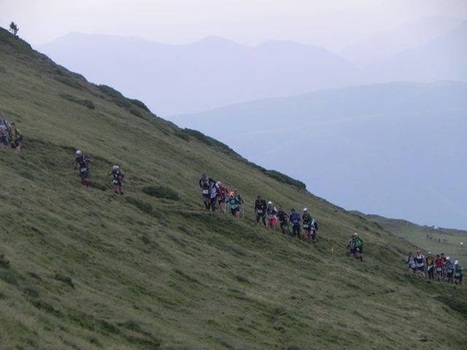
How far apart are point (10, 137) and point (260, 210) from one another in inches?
598

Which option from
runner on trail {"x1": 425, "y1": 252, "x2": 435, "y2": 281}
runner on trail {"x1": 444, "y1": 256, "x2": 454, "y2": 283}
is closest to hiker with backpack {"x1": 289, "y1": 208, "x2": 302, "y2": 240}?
runner on trail {"x1": 425, "y1": 252, "x2": 435, "y2": 281}

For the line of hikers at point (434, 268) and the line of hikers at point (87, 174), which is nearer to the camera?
the line of hikers at point (87, 174)

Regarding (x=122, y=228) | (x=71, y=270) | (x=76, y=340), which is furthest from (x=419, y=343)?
(x=76, y=340)

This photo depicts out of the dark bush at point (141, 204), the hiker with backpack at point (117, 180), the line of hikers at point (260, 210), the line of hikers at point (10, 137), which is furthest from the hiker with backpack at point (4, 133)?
the line of hikers at point (260, 210)

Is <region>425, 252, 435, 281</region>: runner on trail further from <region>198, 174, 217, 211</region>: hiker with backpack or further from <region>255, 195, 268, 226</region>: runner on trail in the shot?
<region>198, 174, 217, 211</region>: hiker with backpack

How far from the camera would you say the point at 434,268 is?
186 ft

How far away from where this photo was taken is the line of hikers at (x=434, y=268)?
2206 inches

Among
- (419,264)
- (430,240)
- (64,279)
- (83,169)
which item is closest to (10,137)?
(83,169)

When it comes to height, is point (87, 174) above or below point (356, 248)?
below

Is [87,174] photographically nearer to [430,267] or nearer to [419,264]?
[419,264]

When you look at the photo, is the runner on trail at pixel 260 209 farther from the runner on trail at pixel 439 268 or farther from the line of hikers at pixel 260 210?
the runner on trail at pixel 439 268

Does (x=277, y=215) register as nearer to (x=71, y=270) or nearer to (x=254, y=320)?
(x=254, y=320)

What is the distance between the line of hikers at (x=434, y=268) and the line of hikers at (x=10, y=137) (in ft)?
90.7

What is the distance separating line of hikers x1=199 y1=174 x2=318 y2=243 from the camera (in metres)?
47.3
